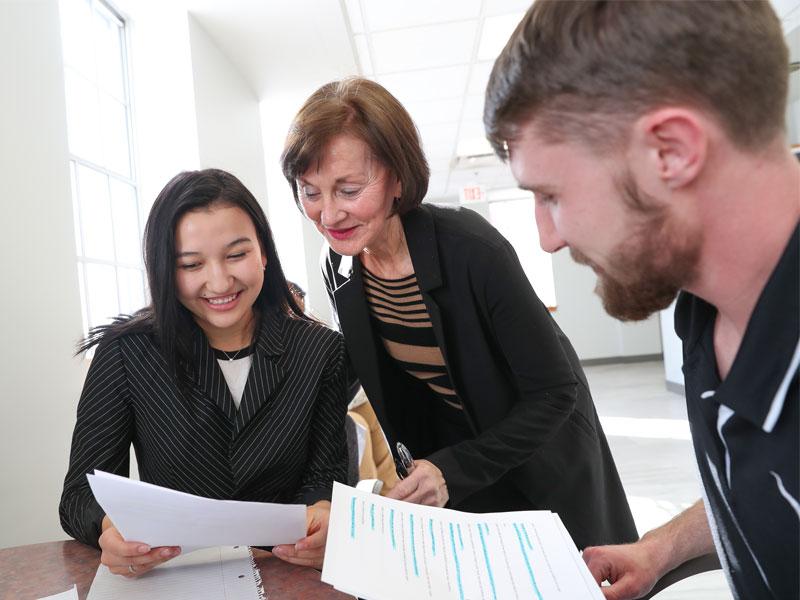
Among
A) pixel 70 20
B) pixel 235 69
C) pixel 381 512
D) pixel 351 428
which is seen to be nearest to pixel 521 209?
pixel 235 69

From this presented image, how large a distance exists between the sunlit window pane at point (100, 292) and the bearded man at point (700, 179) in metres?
2.99

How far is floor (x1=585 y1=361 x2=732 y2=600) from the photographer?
8.86 feet

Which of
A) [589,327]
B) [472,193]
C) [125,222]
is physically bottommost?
[589,327]

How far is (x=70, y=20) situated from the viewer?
331 centimetres

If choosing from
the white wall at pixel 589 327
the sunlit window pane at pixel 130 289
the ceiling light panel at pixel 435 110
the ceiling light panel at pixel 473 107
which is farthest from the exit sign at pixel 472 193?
the sunlit window pane at pixel 130 289

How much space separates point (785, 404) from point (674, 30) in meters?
0.34

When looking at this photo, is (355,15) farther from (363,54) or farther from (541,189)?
(541,189)

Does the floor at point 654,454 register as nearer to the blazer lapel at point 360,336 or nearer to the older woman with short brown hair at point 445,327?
the older woman with short brown hair at point 445,327

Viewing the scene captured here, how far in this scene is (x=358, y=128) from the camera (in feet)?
4.13

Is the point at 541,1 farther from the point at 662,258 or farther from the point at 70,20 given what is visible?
the point at 70,20

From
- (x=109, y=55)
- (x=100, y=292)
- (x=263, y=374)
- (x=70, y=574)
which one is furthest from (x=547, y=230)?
(x=109, y=55)

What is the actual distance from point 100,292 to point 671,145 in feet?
10.7

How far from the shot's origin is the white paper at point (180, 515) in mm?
766

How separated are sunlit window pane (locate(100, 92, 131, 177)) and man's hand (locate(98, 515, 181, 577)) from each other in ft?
10.2
